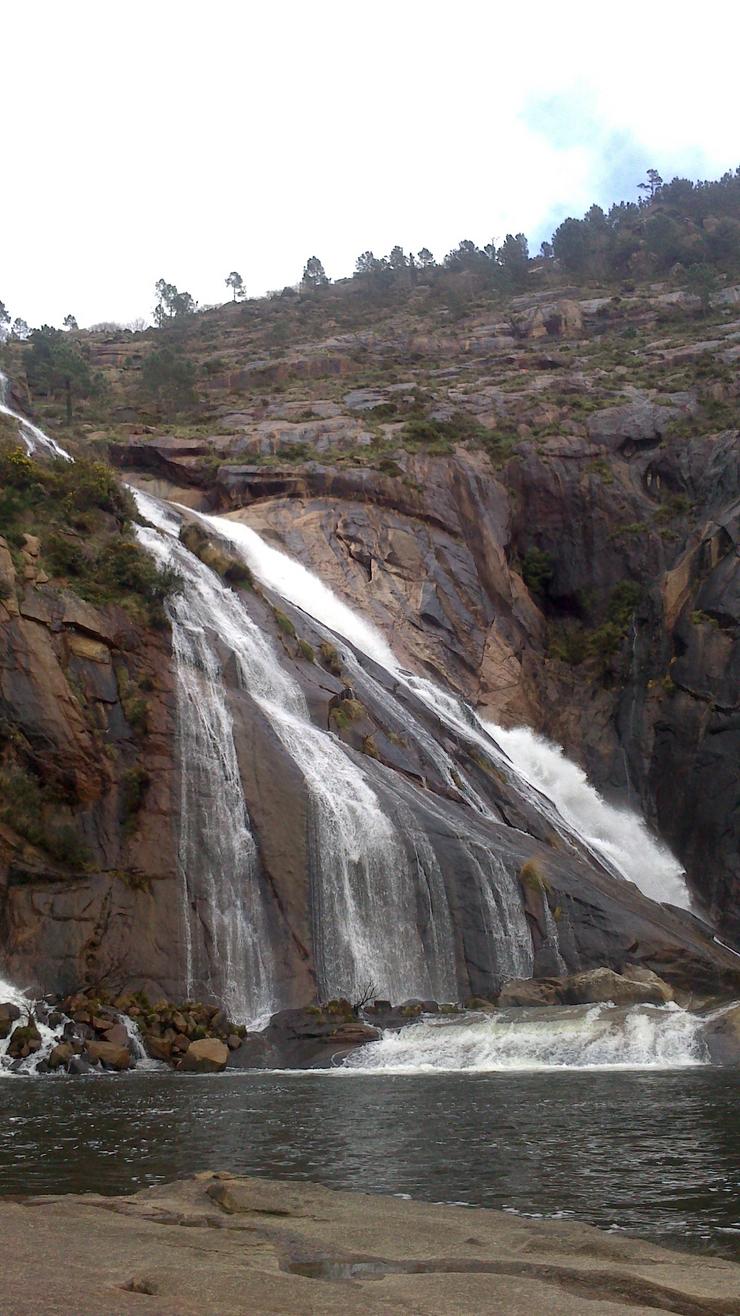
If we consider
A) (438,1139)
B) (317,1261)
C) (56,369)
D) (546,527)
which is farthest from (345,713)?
(56,369)

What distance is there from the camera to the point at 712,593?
53.2 m

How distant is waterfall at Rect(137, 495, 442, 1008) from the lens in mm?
31297

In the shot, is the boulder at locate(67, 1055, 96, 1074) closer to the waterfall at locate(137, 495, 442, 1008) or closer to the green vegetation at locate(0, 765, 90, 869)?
the waterfall at locate(137, 495, 442, 1008)

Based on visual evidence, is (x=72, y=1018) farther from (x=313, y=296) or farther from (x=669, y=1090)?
(x=313, y=296)

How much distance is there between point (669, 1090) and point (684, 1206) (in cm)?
897

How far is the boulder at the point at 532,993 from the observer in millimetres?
29891

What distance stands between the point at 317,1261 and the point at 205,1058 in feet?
59.7

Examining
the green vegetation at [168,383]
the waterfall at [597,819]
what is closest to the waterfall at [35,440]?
the waterfall at [597,819]

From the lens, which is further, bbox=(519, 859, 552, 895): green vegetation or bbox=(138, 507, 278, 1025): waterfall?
bbox=(519, 859, 552, 895): green vegetation

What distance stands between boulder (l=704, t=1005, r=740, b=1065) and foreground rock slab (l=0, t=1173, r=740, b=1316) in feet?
50.4

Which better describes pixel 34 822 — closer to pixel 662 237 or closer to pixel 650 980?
pixel 650 980

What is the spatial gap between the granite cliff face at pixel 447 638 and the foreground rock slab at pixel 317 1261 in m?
19.5

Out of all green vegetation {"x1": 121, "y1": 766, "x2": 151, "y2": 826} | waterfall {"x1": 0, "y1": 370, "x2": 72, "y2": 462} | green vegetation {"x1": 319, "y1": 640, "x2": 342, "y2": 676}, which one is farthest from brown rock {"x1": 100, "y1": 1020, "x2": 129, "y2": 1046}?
waterfall {"x1": 0, "y1": 370, "x2": 72, "y2": 462}

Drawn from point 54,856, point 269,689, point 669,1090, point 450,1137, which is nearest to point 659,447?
point 269,689
